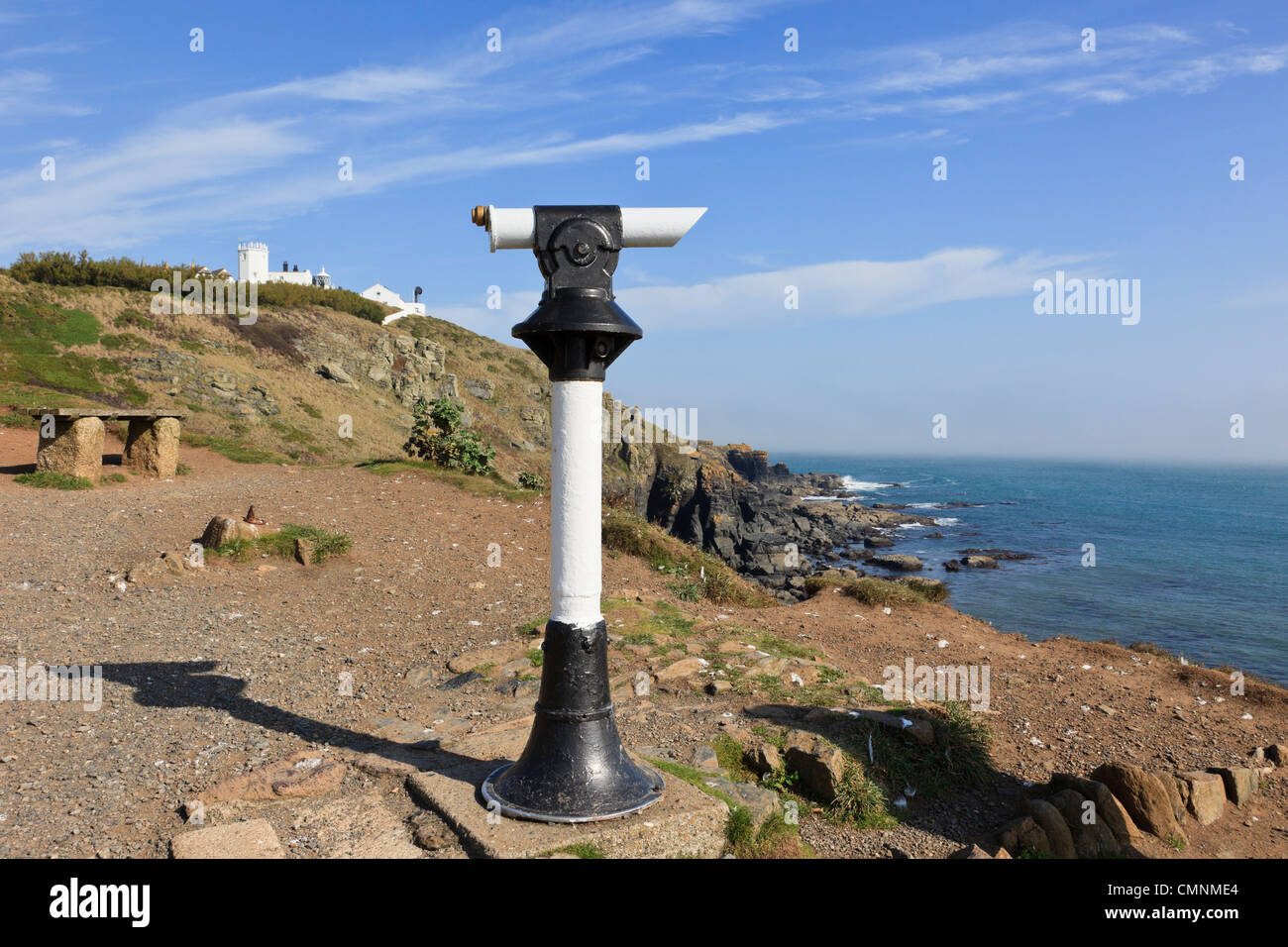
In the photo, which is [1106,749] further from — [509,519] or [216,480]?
[216,480]

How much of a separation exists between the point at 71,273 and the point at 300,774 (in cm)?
3876

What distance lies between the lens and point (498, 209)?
363 centimetres

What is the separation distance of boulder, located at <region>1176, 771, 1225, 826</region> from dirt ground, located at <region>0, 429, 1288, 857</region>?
0.25 feet

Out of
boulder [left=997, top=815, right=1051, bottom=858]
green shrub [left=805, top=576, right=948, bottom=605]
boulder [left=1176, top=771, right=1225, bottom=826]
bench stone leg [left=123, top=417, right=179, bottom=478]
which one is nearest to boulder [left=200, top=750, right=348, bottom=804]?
boulder [left=997, top=815, right=1051, bottom=858]

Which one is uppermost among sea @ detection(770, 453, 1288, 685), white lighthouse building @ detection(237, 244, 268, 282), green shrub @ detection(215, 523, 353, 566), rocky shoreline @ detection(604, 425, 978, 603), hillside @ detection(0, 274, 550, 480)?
white lighthouse building @ detection(237, 244, 268, 282)

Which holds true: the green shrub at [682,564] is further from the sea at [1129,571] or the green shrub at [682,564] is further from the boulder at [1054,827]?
the sea at [1129,571]

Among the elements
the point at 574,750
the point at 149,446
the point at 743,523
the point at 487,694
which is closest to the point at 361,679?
the point at 487,694

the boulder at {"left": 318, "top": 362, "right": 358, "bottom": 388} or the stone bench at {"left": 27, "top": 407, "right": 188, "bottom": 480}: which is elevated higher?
the boulder at {"left": 318, "top": 362, "right": 358, "bottom": 388}

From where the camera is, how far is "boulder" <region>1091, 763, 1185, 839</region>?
4957 millimetres

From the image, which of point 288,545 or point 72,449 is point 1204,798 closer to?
point 288,545

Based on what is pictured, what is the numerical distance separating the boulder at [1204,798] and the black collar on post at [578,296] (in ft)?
16.4

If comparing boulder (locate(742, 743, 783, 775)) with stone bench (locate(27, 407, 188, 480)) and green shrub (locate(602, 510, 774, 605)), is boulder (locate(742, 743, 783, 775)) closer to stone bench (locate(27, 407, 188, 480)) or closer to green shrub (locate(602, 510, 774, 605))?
green shrub (locate(602, 510, 774, 605))

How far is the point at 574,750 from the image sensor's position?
371 cm
